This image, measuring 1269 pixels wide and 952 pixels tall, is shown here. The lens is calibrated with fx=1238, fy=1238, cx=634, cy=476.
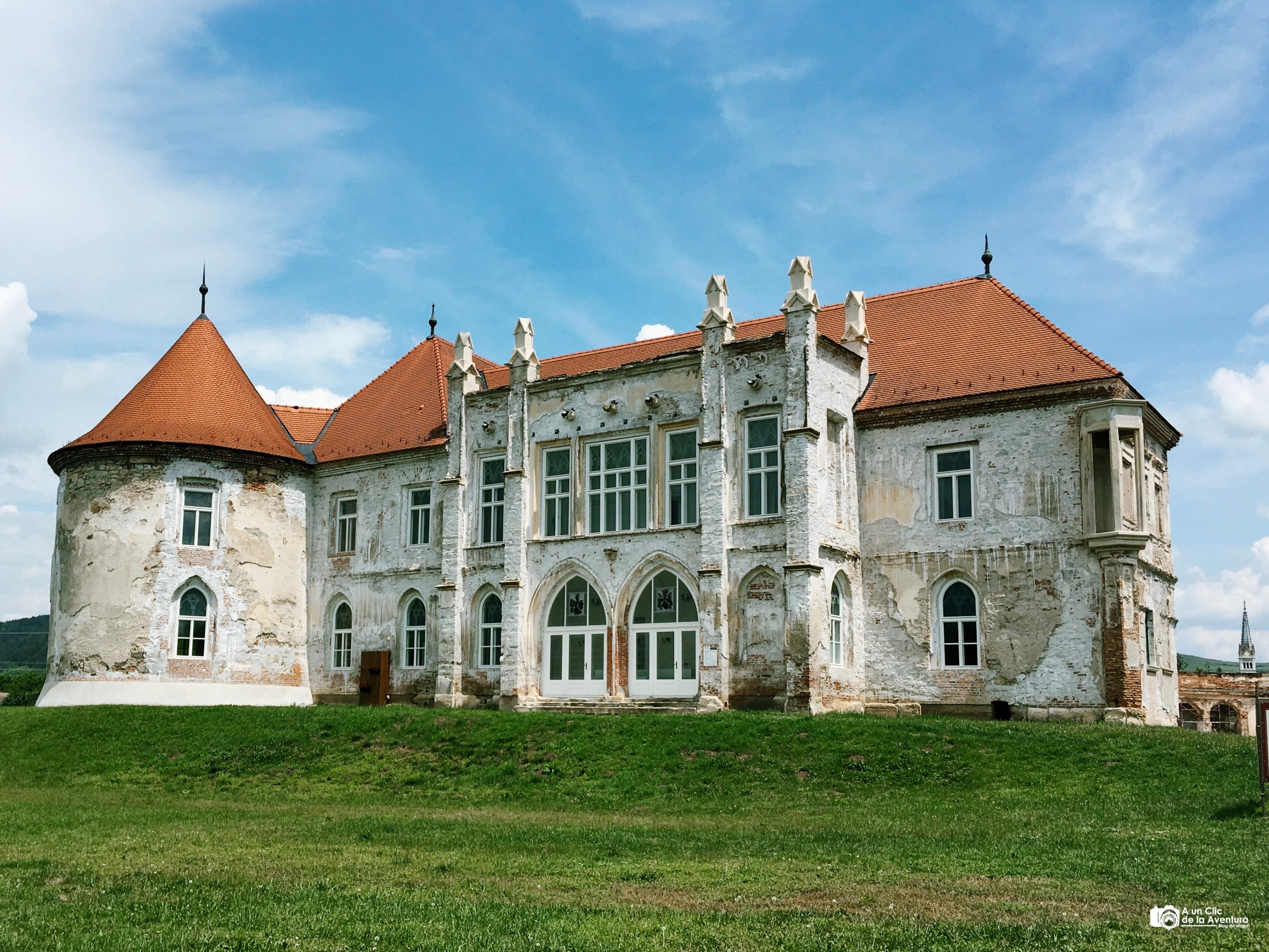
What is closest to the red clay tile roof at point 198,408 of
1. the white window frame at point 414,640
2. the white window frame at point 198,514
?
the white window frame at point 198,514

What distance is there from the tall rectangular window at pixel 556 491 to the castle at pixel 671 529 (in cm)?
8

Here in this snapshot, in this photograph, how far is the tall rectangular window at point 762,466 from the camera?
28.3m

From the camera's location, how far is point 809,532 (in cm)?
2720

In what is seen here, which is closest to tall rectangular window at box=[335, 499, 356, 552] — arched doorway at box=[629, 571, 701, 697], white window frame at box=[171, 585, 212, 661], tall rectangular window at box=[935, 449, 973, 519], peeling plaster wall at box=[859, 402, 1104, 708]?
white window frame at box=[171, 585, 212, 661]

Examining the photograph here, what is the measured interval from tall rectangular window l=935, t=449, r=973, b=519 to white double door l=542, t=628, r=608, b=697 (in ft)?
28.8

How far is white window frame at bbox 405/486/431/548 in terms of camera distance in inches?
1366

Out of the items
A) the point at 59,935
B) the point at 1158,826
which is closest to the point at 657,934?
the point at 59,935

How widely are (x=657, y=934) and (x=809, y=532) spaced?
1822cm

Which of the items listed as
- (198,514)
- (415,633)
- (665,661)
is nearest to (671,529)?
(665,661)

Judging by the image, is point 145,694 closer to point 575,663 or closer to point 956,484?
point 575,663

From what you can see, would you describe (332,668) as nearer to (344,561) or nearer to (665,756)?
(344,561)

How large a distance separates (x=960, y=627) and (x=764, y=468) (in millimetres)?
5628

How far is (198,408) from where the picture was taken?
→ 35.2m

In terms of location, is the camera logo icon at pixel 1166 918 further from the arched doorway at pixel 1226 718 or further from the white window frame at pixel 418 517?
the arched doorway at pixel 1226 718
